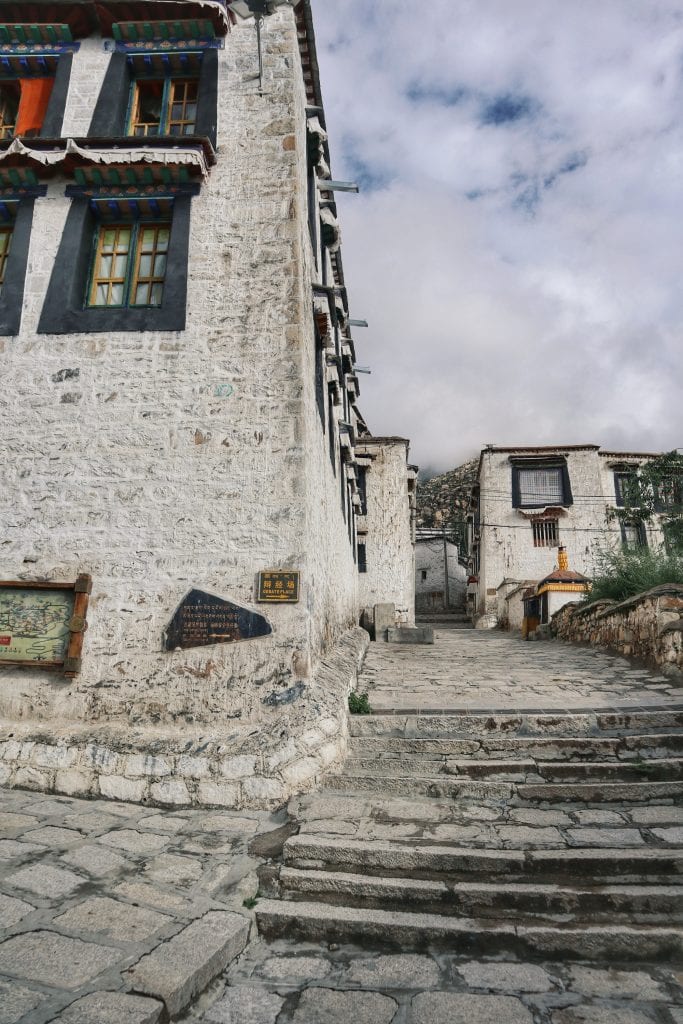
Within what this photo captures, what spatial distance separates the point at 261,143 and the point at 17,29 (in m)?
3.88

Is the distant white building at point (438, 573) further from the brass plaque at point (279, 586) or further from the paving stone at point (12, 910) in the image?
the paving stone at point (12, 910)

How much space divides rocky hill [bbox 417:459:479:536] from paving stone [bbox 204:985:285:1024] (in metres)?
35.8

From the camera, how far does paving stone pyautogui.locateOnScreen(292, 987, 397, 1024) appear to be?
98.0 inches

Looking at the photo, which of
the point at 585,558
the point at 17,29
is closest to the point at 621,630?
the point at 17,29

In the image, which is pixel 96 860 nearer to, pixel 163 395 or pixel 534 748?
pixel 534 748

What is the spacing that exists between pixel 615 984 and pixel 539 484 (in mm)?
25446

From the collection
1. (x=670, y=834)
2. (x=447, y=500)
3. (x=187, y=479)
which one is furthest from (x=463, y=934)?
(x=447, y=500)

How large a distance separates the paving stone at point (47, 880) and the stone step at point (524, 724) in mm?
2808

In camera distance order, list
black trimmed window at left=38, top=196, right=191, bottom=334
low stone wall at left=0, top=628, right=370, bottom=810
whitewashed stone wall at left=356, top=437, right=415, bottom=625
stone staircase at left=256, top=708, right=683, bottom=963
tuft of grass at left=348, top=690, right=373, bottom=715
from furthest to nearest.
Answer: whitewashed stone wall at left=356, top=437, right=415, bottom=625, black trimmed window at left=38, top=196, right=191, bottom=334, tuft of grass at left=348, top=690, right=373, bottom=715, low stone wall at left=0, top=628, right=370, bottom=810, stone staircase at left=256, top=708, right=683, bottom=963

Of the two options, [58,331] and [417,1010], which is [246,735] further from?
[58,331]

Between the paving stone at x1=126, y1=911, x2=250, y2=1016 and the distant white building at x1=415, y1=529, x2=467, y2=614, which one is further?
the distant white building at x1=415, y1=529, x2=467, y2=614

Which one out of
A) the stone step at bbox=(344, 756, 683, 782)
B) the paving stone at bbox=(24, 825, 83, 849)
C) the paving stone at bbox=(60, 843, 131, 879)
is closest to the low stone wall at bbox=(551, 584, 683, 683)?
the stone step at bbox=(344, 756, 683, 782)

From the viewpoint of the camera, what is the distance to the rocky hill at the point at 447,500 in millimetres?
43719

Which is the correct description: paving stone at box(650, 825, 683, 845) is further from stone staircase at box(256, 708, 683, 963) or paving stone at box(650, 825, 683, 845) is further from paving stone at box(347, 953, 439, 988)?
paving stone at box(347, 953, 439, 988)
